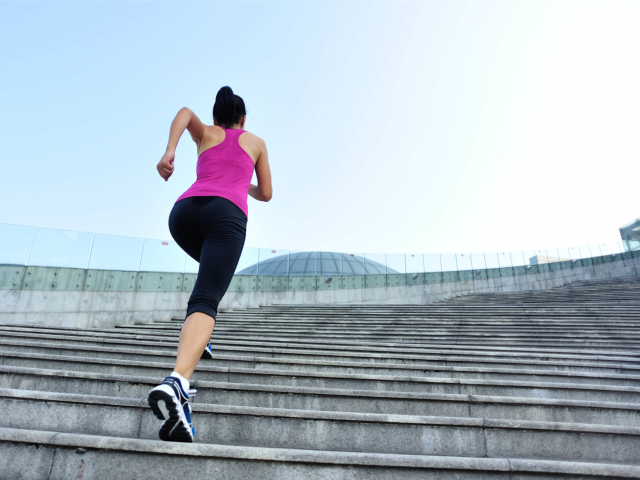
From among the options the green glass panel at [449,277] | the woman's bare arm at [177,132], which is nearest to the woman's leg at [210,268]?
the woman's bare arm at [177,132]

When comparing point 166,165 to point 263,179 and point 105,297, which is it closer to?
point 263,179

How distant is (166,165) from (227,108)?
0.71m

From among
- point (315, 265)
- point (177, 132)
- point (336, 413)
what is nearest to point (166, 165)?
point (177, 132)

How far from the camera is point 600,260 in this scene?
23.1m

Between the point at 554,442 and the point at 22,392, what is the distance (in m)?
3.42

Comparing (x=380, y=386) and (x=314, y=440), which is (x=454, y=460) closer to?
(x=314, y=440)

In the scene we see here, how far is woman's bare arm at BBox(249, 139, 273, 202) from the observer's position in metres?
2.39

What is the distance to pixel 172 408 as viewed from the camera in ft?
5.05

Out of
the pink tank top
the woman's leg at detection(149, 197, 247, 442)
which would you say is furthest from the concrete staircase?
the pink tank top

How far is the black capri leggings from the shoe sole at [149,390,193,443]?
414 millimetres

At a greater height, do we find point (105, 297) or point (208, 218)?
point (105, 297)

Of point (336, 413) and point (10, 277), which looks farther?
point (10, 277)

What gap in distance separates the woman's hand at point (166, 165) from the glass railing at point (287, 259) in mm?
8424

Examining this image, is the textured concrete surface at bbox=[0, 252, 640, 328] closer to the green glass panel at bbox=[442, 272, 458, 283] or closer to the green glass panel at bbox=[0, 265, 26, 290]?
the green glass panel at bbox=[0, 265, 26, 290]
